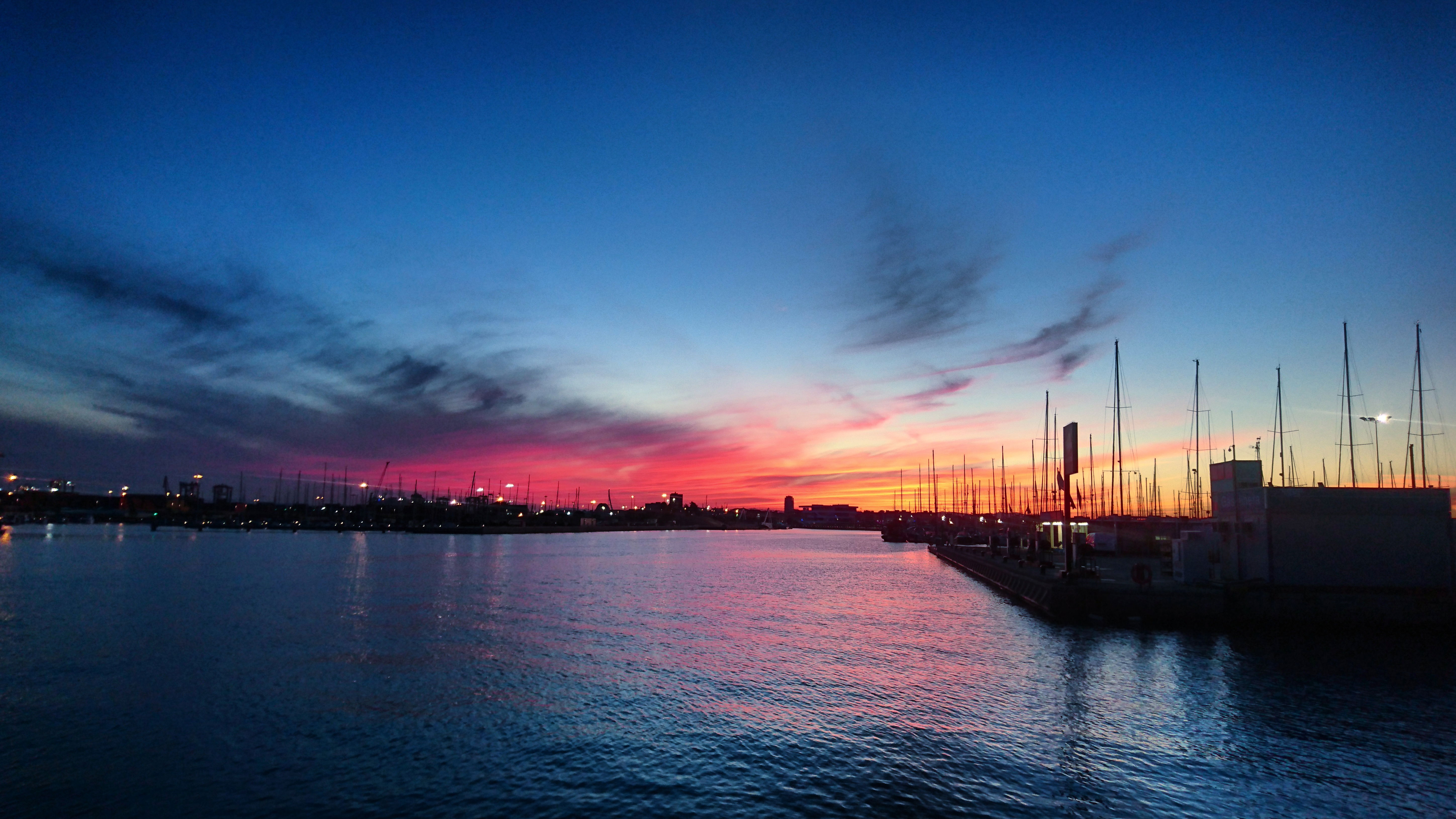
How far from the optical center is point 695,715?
23578 mm

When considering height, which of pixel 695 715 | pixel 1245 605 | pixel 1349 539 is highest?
pixel 1349 539

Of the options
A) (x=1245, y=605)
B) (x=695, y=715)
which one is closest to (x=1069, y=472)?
(x=1245, y=605)

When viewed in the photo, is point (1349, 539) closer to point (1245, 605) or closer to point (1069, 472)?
point (1245, 605)

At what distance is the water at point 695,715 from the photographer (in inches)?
669

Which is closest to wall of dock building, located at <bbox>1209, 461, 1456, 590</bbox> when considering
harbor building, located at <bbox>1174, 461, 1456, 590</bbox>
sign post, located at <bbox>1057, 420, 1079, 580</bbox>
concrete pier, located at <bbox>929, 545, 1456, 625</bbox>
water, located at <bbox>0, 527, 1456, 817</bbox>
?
harbor building, located at <bbox>1174, 461, 1456, 590</bbox>

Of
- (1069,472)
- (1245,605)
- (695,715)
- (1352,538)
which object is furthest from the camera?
(1069,472)

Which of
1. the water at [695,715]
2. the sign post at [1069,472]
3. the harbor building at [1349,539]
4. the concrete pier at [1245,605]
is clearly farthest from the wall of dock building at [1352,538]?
the sign post at [1069,472]

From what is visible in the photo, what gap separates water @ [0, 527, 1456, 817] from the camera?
1698cm

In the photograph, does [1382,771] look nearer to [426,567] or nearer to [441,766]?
[441,766]

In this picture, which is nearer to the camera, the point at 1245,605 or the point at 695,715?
the point at 695,715

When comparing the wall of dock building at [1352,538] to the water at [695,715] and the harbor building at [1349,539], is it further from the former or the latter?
the water at [695,715]

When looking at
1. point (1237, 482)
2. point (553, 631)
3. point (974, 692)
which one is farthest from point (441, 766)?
point (1237, 482)

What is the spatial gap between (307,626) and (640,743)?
28.7 meters

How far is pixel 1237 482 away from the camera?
4462cm
